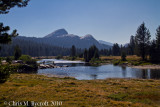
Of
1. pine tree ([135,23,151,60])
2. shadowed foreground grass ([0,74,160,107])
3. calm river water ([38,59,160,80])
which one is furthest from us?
pine tree ([135,23,151,60])

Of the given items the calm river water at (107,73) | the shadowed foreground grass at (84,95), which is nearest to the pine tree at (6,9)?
the shadowed foreground grass at (84,95)

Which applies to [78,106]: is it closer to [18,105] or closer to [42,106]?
[42,106]

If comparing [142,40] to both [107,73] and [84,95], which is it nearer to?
[107,73]

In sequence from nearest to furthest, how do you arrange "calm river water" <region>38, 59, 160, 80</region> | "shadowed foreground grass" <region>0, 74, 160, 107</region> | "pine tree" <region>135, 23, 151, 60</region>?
"shadowed foreground grass" <region>0, 74, 160, 107</region>, "calm river water" <region>38, 59, 160, 80</region>, "pine tree" <region>135, 23, 151, 60</region>

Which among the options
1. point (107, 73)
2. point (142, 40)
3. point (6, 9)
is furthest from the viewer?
point (142, 40)

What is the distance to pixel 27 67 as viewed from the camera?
274 ft

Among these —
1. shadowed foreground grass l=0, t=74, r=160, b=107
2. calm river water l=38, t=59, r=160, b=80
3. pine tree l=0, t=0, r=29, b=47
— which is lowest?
calm river water l=38, t=59, r=160, b=80

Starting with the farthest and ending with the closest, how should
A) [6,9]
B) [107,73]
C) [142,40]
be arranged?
Answer: [142,40] < [107,73] < [6,9]

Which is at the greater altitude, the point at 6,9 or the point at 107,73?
the point at 6,9

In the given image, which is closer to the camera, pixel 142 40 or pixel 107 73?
pixel 107 73

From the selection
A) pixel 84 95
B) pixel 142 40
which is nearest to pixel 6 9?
pixel 84 95

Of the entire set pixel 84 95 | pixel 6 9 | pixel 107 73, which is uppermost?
pixel 6 9

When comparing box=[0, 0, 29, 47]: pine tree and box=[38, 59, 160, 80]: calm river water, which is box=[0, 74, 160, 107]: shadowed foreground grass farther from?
box=[38, 59, 160, 80]: calm river water

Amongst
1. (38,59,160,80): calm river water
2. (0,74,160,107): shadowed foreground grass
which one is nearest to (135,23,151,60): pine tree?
(38,59,160,80): calm river water
